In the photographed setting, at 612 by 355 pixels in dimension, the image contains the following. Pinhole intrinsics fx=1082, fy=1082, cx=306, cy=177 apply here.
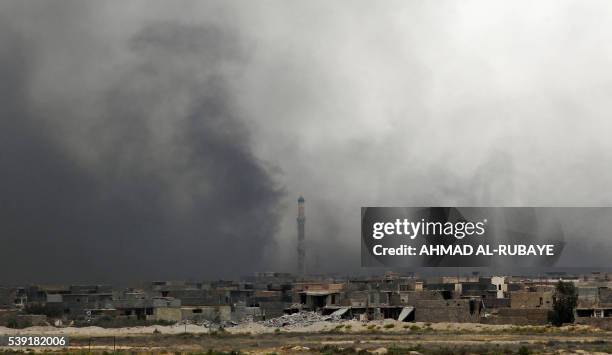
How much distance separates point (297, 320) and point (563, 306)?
2411 cm

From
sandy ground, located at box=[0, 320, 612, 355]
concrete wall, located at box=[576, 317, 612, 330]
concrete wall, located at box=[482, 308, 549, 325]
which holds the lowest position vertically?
sandy ground, located at box=[0, 320, 612, 355]

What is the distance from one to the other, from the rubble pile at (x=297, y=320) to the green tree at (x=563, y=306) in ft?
64.7

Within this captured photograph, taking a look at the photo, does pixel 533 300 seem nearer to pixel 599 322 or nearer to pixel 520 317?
pixel 520 317

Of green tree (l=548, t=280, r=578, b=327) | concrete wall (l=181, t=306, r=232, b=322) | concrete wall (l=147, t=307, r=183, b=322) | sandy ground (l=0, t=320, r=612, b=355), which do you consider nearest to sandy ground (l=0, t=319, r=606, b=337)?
sandy ground (l=0, t=320, r=612, b=355)

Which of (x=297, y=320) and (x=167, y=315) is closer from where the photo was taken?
(x=297, y=320)

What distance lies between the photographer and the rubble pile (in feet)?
323

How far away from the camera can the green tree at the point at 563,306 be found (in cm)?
9300

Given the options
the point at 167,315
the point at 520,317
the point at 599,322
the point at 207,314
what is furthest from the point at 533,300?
the point at 167,315

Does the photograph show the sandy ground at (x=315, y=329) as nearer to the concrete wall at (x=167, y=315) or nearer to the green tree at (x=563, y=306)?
the green tree at (x=563, y=306)

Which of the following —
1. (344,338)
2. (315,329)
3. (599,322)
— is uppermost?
(599,322)

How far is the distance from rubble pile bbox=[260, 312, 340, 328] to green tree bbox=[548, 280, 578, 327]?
19723mm

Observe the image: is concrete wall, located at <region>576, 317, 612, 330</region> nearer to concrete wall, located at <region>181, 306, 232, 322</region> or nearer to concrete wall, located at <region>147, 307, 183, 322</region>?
concrete wall, located at <region>181, 306, 232, 322</region>

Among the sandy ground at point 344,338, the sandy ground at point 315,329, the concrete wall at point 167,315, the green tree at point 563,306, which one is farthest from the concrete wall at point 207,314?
the green tree at point 563,306

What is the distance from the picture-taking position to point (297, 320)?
10038cm
